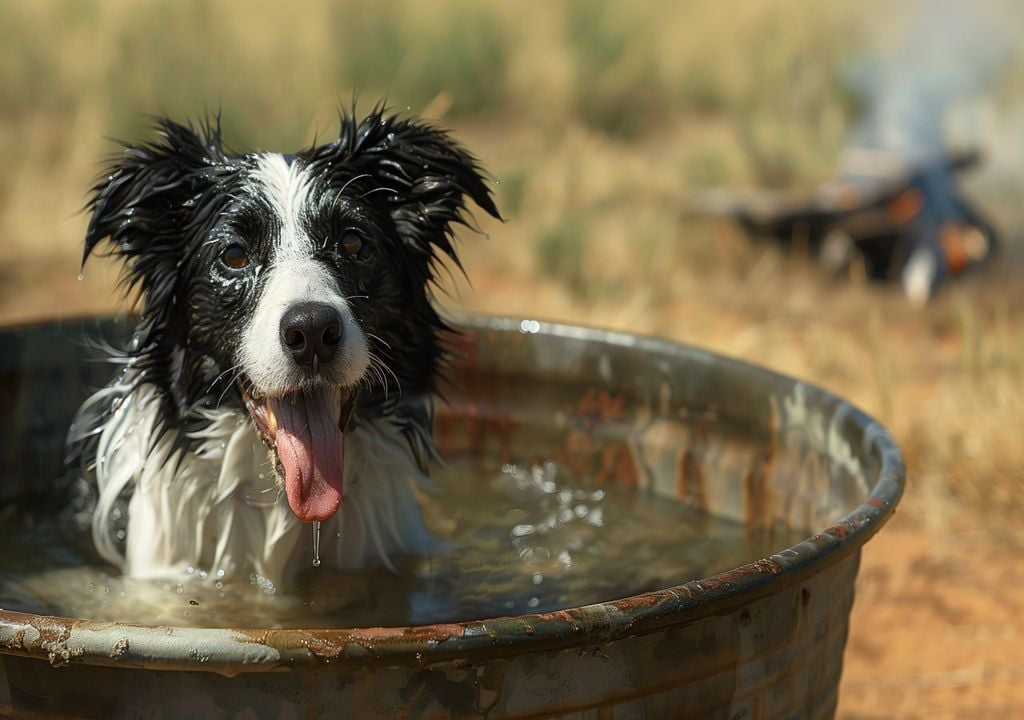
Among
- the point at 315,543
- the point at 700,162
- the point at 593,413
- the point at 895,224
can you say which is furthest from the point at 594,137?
the point at 315,543

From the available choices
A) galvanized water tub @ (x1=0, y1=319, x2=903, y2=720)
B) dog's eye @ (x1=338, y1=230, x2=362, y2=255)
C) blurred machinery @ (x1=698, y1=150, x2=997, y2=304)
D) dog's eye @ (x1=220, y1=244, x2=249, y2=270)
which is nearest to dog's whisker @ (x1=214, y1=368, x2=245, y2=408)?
dog's eye @ (x1=220, y1=244, x2=249, y2=270)

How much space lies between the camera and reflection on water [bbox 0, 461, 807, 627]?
3230mm

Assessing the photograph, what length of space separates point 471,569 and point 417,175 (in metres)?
1.12

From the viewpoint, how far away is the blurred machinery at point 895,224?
8.11 meters

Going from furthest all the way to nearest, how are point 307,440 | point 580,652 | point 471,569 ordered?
point 471,569, point 307,440, point 580,652

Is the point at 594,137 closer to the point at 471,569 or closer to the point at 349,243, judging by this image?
the point at 471,569

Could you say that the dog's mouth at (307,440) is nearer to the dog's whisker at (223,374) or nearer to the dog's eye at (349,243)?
the dog's whisker at (223,374)

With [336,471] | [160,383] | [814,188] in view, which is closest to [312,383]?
[336,471]

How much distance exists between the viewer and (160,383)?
132 inches

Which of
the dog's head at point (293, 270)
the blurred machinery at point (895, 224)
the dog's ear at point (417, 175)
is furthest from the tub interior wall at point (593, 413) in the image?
the blurred machinery at point (895, 224)

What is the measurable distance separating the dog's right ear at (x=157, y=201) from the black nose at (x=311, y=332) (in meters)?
0.53

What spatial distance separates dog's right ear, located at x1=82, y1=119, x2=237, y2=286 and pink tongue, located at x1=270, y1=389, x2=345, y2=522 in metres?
0.52

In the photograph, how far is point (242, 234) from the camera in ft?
10.2

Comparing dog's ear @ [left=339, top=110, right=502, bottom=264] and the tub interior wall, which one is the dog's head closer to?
dog's ear @ [left=339, top=110, right=502, bottom=264]
